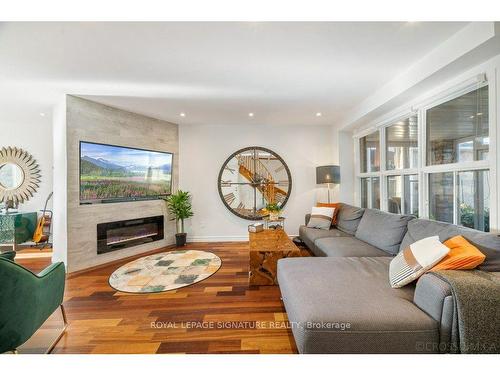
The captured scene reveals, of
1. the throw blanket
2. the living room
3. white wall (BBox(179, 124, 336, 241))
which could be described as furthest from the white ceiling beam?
the throw blanket

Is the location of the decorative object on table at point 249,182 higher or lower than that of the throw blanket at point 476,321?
higher

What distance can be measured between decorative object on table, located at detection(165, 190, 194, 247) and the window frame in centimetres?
340

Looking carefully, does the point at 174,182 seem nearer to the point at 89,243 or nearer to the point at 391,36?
the point at 89,243

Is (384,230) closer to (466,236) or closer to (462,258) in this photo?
(466,236)

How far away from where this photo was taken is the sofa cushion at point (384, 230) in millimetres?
2355

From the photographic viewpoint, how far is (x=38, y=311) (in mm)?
1436

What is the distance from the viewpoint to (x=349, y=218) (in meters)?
3.32

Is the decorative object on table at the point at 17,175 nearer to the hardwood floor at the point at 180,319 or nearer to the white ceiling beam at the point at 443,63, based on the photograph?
the hardwood floor at the point at 180,319

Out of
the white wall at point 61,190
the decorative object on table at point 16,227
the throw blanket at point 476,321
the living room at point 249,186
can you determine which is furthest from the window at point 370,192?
the decorative object on table at point 16,227

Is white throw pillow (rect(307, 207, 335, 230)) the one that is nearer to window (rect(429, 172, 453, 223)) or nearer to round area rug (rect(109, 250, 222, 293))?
window (rect(429, 172, 453, 223))

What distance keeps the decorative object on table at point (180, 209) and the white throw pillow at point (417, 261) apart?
3.46m

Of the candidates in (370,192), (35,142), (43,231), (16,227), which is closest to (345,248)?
(370,192)

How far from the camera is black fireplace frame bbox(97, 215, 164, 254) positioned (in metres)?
3.30
